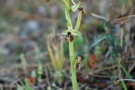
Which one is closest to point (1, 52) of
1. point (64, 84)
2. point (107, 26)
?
point (64, 84)

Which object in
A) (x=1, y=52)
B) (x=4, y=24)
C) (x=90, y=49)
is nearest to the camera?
(x=90, y=49)

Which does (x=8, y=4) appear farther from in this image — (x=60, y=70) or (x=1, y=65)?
(x=60, y=70)

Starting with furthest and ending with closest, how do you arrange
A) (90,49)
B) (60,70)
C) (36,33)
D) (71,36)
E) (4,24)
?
(4,24) < (36,33) < (90,49) < (60,70) < (71,36)

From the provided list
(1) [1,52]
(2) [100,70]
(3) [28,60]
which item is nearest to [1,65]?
(3) [28,60]

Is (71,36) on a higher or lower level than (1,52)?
lower

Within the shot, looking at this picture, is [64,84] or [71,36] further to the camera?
[64,84]

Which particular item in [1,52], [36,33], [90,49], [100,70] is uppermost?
[36,33]

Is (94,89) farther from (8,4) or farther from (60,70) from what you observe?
(8,4)
